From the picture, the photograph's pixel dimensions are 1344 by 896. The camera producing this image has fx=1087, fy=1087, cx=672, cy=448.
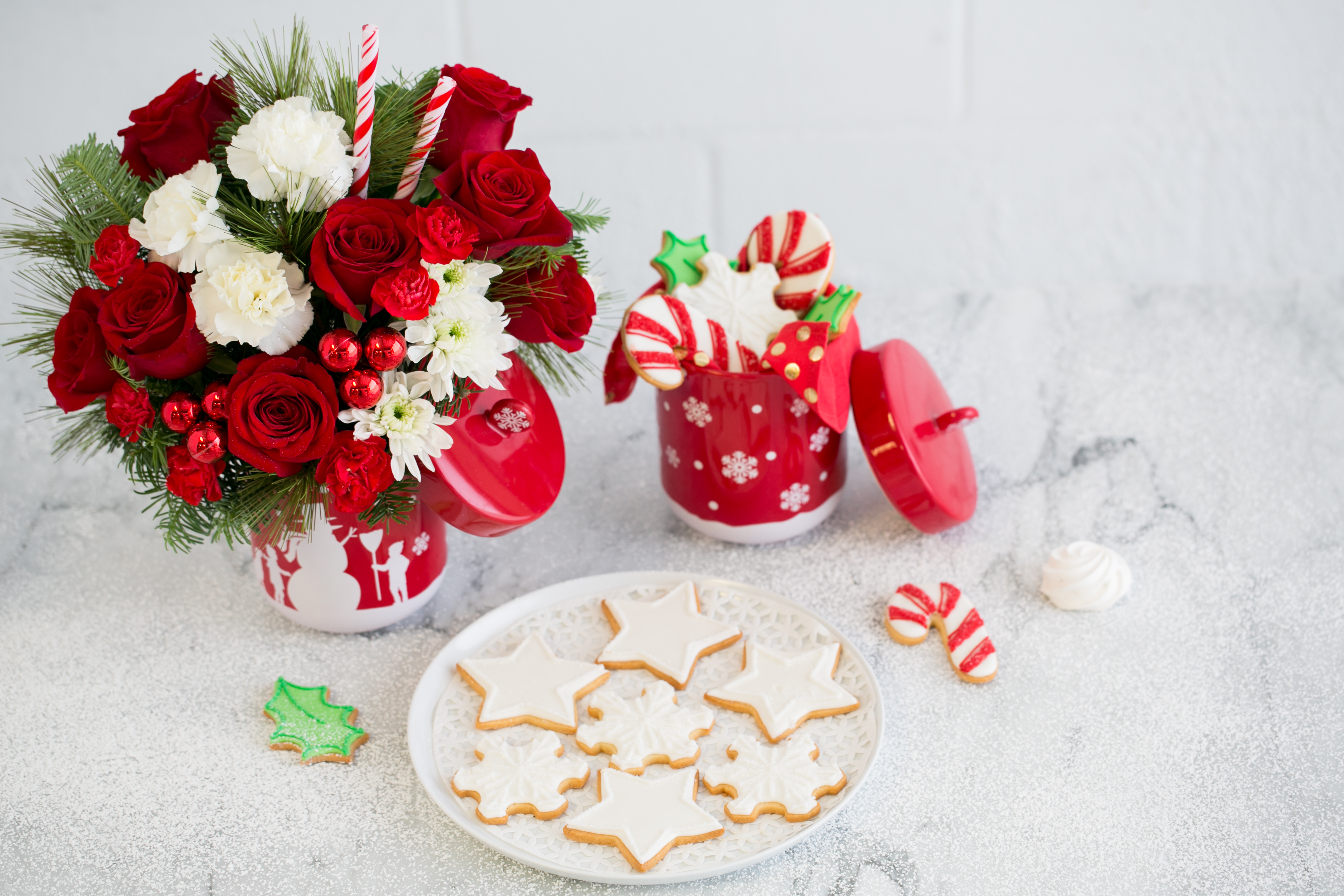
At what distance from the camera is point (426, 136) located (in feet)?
2.45

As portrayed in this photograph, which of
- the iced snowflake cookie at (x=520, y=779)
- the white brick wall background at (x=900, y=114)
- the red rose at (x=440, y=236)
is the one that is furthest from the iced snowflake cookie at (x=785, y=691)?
the white brick wall background at (x=900, y=114)

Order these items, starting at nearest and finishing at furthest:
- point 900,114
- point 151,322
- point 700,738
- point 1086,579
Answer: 1. point 151,322
2. point 700,738
3. point 1086,579
4. point 900,114

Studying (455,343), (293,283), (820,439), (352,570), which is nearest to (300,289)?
(293,283)

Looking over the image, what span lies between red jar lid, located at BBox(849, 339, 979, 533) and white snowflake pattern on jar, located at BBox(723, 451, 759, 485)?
96mm

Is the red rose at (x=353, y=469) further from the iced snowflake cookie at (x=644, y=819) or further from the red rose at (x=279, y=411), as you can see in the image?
the iced snowflake cookie at (x=644, y=819)

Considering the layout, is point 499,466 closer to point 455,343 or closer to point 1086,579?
point 455,343

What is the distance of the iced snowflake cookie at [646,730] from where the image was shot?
2.46 ft

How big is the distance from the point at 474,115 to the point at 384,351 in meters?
0.18

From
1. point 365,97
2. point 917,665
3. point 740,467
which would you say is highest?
point 365,97

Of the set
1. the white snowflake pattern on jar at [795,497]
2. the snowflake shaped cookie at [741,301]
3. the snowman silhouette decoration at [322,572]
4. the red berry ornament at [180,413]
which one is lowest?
the white snowflake pattern on jar at [795,497]

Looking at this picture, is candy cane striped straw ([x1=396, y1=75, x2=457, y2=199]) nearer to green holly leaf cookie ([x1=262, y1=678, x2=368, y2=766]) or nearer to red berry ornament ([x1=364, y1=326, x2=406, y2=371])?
red berry ornament ([x1=364, y1=326, x2=406, y2=371])

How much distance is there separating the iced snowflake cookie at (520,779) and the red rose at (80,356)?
0.35 metres

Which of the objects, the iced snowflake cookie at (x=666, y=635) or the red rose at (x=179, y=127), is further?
the iced snowflake cookie at (x=666, y=635)

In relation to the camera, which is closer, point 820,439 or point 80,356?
point 80,356
